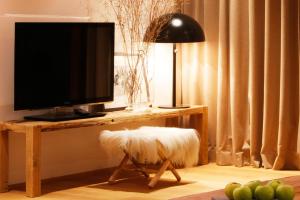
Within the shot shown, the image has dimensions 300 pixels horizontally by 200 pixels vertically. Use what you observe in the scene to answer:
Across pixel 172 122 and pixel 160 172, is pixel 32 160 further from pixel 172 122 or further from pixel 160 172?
pixel 172 122

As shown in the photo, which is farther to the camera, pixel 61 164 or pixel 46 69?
pixel 61 164

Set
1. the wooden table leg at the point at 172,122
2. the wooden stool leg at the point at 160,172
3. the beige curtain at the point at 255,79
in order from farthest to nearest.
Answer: the wooden table leg at the point at 172,122 < the beige curtain at the point at 255,79 < the wooden stool leg at the point at 160,172

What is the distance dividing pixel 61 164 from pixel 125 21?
4.09ft

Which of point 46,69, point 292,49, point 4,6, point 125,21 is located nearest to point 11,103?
point 46,69

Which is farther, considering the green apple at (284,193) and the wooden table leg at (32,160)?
the wooden table leg at (32,160)

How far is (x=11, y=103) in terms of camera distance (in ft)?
16.9

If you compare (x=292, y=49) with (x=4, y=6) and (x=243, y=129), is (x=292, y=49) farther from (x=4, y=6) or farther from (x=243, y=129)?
(x=4, y=6)

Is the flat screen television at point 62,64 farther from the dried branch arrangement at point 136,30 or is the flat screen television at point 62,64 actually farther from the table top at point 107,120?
the dried branch arrangement at point 136,30

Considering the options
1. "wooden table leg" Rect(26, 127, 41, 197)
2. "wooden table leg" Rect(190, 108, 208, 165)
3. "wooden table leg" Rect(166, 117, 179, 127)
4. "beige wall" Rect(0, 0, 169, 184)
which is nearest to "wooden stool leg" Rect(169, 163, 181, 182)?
"beige wall" Rect(0, 0, 169, 184)

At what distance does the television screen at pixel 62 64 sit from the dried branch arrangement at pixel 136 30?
287 millimetres

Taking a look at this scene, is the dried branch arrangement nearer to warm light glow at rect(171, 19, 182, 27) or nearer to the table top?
warm light glow at rect(171, 19, 182, 27)

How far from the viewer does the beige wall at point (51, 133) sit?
5.08 m

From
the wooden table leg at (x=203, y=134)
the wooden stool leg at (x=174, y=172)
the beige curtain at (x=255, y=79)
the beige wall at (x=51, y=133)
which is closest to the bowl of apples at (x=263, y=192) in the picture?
the wooden stool leg at (x=174, y=172)

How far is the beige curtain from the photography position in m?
5.62
